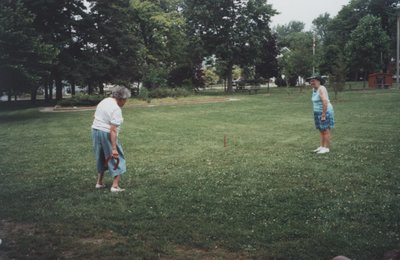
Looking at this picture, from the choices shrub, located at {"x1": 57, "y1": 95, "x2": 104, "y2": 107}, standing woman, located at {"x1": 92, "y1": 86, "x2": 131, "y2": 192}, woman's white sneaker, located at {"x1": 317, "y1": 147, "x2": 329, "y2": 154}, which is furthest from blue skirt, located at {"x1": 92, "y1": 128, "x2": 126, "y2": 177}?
shrub, located at {"x1": 57, "y1": 95, "x2": 104, "y2": 107}

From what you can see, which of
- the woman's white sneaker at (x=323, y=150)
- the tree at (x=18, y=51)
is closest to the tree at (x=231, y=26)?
the tree at (x=18, y=51)

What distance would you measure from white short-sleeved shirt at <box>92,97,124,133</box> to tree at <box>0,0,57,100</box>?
17.8 m

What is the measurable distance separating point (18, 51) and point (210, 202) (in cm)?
2062

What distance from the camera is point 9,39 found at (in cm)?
2330

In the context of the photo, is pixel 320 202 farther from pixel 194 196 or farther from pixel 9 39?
pixel 9 39

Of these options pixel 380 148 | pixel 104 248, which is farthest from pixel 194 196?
pixel 380 148

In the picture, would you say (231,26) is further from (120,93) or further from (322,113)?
(120,93)

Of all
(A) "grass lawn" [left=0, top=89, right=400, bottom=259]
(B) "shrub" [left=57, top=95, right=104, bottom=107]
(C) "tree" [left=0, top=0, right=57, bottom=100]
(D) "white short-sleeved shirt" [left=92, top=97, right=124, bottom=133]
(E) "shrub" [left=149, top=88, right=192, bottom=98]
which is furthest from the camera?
(E) "shrub" [left=149, top=88, right=192, bottom=98]

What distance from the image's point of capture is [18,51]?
2391 cm

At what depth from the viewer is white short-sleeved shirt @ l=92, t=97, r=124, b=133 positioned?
24.4 ft

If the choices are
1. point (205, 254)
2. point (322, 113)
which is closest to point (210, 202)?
point (205, 254)

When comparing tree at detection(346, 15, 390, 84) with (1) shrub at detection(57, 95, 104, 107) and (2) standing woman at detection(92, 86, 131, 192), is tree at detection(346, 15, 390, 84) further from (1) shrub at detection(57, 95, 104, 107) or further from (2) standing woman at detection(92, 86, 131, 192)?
(2) standing woman at detection(92, 86, 131, 192)

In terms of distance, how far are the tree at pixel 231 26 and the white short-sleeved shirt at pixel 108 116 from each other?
4375 cm

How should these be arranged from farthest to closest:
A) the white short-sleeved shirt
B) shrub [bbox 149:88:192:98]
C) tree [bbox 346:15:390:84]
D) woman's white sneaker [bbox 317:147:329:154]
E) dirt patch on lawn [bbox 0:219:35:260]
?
tree [bbox 346:15:390:84] < shrub [bbox 149:88:192:98] < woman's white sneaker [bbox 317:147:329:154] < the white short-sleeved shirt < dirt patch on lawn [bbox 0:219:35:260]
